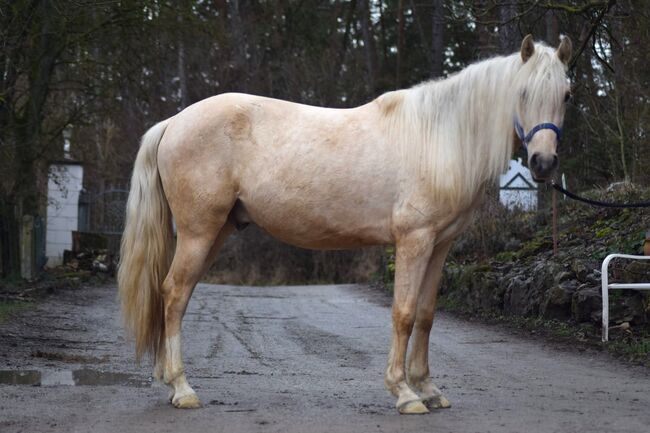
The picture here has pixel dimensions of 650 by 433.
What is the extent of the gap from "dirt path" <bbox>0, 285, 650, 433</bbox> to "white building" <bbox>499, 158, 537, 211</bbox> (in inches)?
220

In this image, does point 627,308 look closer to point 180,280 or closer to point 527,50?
point 527,50

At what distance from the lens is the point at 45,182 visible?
1989 centimetres

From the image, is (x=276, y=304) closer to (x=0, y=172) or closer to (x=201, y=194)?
(x=0, y=172)

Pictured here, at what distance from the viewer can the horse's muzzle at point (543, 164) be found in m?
5.58

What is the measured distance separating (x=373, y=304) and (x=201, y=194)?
32.2 ft

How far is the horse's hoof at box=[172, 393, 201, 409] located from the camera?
5.84m

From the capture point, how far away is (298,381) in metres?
7.07

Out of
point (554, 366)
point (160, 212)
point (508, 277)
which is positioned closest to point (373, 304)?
point (508, 277)

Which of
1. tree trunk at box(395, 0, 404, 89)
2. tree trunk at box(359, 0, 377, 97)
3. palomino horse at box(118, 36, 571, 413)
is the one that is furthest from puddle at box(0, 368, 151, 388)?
tree trunk at box(359, 0, 377, 97)

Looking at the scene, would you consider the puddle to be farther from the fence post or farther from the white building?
the white building

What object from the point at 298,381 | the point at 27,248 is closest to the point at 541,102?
the point at 298,381

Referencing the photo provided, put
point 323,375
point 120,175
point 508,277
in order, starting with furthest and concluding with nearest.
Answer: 1. point 120,175
2. point 508,277
3. point 323,375

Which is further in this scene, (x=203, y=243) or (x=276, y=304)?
(x=276, y=304)

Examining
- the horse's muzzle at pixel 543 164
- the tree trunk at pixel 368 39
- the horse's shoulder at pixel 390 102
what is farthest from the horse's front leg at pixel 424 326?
the tree trunk at pixel 368 39
